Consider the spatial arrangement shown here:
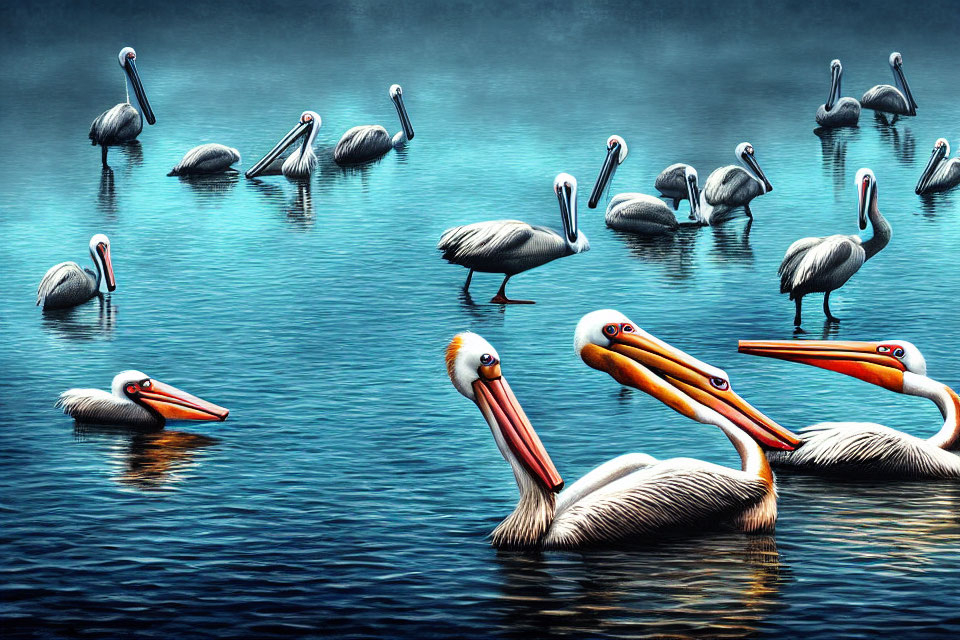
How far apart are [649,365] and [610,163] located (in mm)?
11640

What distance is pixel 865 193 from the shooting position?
20219 millimetres

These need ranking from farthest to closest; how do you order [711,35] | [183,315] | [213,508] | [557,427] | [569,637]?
[711,35] < [183,315] < [557,427] < [213,508] < [569,637]

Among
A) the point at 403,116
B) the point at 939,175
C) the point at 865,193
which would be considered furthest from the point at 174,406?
the point at 403,116

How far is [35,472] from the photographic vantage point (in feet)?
45.7

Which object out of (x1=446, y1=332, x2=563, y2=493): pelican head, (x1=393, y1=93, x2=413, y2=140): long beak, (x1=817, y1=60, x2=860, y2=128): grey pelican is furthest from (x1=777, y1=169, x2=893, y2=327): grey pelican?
(x1=393, y1=93, x2=413, y2=140): long beak

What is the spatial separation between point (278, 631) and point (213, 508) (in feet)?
7.79

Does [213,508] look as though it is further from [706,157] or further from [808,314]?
[706,157]

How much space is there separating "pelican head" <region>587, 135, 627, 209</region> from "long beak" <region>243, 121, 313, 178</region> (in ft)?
16.8

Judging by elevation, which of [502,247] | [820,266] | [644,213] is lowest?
[820,266]

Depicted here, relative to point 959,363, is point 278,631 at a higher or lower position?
lower

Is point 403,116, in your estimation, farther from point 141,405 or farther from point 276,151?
point 141,405

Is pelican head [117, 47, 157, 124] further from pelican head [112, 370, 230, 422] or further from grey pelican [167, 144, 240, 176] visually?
pelican head [112, 370, 230, 422]

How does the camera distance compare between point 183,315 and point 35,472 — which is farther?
point 183,315

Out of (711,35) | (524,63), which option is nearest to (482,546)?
(524,63)
